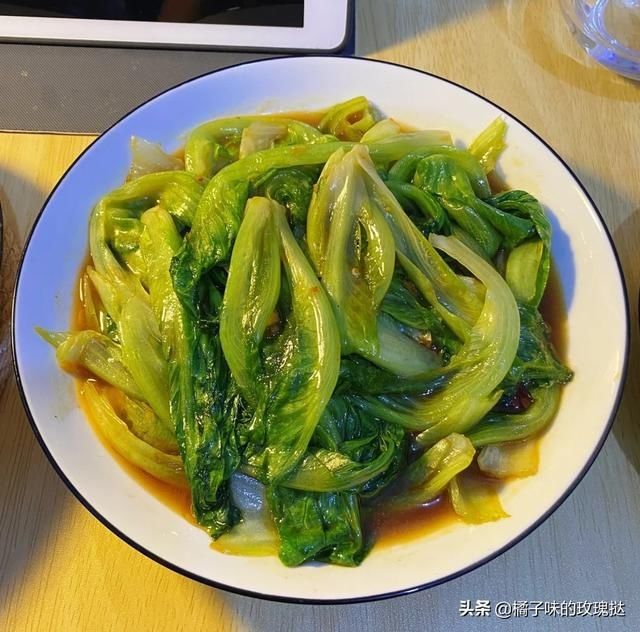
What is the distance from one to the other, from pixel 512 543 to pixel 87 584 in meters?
0.85

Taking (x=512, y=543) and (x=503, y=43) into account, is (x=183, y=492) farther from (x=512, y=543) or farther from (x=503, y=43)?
(x=503, y=43)

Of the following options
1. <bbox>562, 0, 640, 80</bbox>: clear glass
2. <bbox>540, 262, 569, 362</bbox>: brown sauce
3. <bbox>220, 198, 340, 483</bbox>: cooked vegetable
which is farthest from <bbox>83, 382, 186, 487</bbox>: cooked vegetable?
<bbox>562, 0, 640, 80</bbox>: clear glass

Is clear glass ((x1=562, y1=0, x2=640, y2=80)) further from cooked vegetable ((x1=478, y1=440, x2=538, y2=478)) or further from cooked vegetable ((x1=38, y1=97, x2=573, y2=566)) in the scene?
cooked vegetable ((x1=478, y1=440, x2=538, y2=478))

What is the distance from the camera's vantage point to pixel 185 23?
6.24 ft

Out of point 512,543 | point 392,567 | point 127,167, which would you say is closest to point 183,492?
point 392,567

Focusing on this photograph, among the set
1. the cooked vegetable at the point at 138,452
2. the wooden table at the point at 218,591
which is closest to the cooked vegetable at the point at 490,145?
the wooden table at the point at 218,591

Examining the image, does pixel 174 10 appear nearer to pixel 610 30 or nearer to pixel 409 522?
pixel 610 30

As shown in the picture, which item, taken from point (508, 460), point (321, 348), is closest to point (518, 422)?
point (508, 460)

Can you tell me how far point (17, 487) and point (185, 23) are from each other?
1.38 m

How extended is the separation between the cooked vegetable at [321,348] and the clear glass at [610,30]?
814 millimetres

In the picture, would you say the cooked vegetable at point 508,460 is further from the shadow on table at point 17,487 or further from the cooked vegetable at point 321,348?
the shadow on table at point 17,487

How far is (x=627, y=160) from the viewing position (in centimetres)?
176

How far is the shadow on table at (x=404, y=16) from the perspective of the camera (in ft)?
6.40

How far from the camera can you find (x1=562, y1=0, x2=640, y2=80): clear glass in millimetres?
1886
